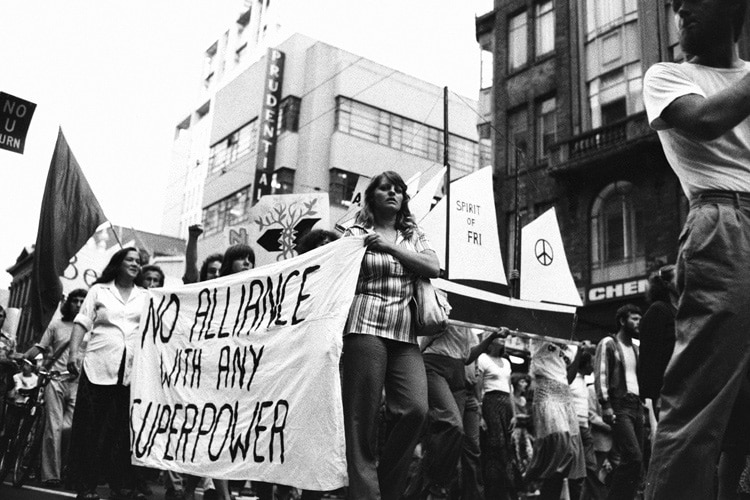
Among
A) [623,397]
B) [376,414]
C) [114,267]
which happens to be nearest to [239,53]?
[114,267]

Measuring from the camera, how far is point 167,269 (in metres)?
43.5

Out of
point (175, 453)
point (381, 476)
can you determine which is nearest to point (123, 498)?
point (175, 453)

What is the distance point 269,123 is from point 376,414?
33.6 metres

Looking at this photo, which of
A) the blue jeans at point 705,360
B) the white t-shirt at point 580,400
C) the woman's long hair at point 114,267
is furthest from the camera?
the white t-shirt at point 580,400

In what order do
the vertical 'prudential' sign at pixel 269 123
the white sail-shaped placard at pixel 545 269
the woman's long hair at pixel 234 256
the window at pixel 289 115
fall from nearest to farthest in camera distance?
the woman's long hair at pixel 234 256 → the white sail-shaped placard at pixel 545 269 → the vertical 'prudential' sign at pixel 269 123 → the window at pixel 289 115

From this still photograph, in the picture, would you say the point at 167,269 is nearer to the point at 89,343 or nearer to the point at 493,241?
the point at 493,241

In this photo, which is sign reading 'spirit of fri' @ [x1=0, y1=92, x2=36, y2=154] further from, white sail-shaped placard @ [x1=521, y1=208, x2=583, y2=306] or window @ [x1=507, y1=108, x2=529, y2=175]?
window @ [x1=507, y1=108, x2=529, y2=175]

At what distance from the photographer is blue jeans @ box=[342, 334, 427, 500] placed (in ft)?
12.6

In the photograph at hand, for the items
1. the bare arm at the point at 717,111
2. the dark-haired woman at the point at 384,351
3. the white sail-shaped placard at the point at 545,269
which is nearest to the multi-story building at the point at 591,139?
the white sail-shaped placard at the point at 545,269

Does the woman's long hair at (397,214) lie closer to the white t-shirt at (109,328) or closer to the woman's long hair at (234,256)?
the woman's long hair at (234,256)

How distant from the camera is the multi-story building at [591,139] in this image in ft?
64.1

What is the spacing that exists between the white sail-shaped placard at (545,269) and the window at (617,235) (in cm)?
931

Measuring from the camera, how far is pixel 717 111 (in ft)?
7.53

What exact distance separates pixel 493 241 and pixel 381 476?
24.8 feet
